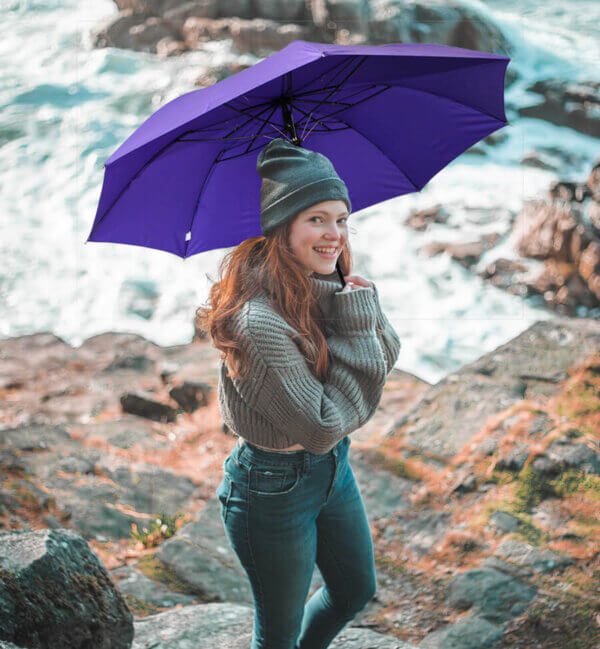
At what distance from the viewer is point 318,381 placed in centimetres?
165

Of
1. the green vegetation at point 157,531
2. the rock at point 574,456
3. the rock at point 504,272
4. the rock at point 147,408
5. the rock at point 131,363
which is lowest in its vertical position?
the rock at point 504,272

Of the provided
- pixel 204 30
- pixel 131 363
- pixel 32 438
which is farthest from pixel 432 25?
pixel 32 438

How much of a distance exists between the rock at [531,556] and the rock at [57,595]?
5.39 ft

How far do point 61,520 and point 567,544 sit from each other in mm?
2624

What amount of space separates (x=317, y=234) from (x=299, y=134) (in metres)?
0.53

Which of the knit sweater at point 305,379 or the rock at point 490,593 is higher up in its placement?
the knit sweater at point 305,379

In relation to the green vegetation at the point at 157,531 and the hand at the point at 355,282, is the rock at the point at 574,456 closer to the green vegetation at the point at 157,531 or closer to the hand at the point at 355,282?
the hand at the point at 355,282

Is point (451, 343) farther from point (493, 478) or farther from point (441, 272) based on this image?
point (493, 478)

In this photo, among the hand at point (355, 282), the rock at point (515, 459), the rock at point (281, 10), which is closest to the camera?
the hand at point (355, 282)

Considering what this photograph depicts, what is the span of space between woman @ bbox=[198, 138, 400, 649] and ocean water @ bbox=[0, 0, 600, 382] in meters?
6.39

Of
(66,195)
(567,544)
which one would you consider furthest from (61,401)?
(66,195)

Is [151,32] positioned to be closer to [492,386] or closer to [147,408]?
[147,408]

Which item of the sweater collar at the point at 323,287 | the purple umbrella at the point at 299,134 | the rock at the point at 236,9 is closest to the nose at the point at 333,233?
the sweater collar at the point at 323,287

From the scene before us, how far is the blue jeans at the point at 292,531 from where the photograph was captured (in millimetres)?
1654
